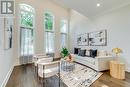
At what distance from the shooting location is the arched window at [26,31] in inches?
248

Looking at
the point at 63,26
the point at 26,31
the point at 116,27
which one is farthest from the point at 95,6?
the point at 26,31

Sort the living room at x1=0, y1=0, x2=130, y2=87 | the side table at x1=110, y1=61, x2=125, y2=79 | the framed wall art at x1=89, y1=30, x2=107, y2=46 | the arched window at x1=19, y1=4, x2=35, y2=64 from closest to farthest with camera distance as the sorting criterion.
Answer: the living room at x1=0, y1=0, x2=130, y2=87 < the side table at x1=110, y1=61, x2=125, y2=79 < the framed wall art at x1=89, y1=30, x2=107, y2=46 < the arched window at x1=19, y1=4, x2=35, y2=64

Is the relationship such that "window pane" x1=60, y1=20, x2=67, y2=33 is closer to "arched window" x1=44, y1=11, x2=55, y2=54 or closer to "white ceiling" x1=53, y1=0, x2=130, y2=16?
"arched window" x1=44, y1=11, x2=55, y2=54

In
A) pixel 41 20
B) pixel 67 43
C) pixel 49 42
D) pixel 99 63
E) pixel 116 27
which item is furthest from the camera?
pixel 67 43

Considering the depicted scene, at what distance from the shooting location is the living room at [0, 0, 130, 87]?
3.57 meters

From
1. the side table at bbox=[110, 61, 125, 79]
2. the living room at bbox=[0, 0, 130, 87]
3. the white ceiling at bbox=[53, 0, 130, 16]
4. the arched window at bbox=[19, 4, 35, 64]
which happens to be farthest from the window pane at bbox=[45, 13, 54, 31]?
the side table at bbox=[110, 61, 125, 79]

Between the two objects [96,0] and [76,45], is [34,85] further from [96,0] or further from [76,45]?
[76,45]

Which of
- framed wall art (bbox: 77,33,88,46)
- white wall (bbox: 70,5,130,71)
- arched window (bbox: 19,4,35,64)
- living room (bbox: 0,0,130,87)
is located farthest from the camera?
framed wall art (bbox: 77,33,88,46)

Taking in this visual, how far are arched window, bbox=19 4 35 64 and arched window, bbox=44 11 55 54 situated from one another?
1079mm

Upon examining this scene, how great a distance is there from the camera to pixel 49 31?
7.84 meters

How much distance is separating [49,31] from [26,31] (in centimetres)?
181

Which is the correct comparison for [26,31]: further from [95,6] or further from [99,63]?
[99,63]

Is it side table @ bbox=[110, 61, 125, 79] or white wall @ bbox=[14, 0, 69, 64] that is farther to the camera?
white wall @ bbox=[14, 0, 69, 64]

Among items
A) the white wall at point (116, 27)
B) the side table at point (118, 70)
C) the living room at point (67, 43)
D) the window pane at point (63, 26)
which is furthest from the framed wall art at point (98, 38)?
the window pane at point (63, 26)
